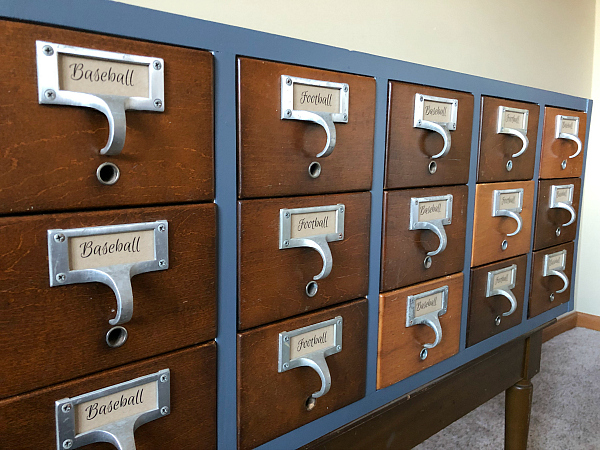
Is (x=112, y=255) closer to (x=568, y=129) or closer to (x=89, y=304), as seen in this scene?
(x=89, y=304)

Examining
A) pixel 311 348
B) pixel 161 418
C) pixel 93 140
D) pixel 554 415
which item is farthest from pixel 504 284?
pixel 554 415

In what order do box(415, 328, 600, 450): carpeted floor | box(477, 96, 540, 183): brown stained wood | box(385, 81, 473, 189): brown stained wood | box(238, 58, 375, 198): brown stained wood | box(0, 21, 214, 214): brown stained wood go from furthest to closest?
box(415, 328, 600, 450): carpeted floor < box(477, 96, 540, 183): brown stained wood < box(385, 81, 473, 189): brown stained wood < box(238, 58, 375, 198): brown stained wood < box(0, 21, 214, 214): brown stained wood

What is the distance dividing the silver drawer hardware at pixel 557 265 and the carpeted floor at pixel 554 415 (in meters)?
0.73

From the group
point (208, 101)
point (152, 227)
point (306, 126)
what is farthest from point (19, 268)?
point (306, 126)

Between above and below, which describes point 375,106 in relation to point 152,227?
above

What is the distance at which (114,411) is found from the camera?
0.50m

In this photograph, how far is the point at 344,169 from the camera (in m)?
0.67

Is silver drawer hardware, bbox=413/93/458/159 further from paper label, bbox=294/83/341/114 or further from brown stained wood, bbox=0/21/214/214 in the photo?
brown stained wood, bbox=0/21/214/214

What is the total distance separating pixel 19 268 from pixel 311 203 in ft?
1.10

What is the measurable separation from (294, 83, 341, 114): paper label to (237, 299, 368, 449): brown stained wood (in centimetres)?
27

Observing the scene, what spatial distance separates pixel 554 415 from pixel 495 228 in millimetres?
1224

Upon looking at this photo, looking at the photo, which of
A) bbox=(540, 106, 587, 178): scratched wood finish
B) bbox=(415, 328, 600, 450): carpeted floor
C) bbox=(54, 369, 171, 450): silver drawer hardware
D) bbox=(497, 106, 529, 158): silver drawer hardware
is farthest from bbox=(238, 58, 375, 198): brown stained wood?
bbox=(415, 328, 600, 450): carpeted floor

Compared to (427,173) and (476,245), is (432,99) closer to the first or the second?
(427,173)

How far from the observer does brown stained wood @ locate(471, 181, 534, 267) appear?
3.03ft
